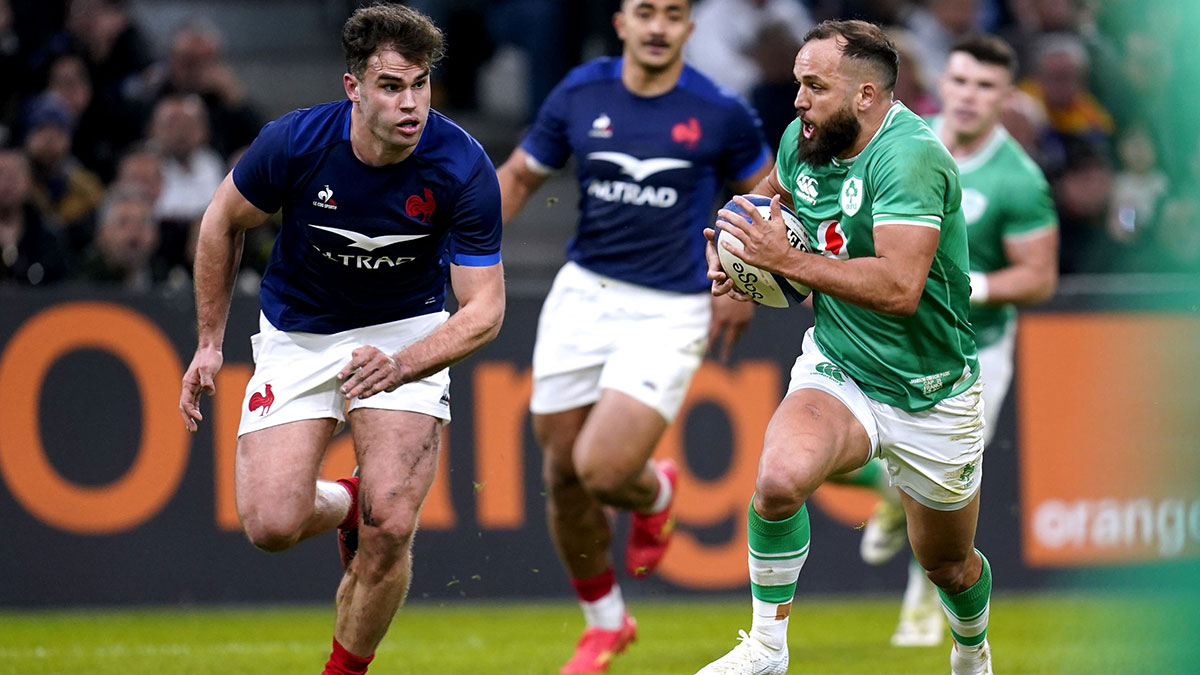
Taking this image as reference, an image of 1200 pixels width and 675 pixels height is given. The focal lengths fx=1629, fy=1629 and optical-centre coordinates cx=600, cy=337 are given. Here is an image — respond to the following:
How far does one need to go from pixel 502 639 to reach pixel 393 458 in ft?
10.7

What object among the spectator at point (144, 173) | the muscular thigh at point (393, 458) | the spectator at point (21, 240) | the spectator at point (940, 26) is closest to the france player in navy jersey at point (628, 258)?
the muscular thigh at point (393, 458)

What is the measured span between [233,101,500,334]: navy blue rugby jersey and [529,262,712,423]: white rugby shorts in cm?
183

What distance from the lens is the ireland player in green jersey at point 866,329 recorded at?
17.7 ft

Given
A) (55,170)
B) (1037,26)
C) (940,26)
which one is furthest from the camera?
(1037,26)

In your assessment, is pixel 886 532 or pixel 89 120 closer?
pixel 886 532

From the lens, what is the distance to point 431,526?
10367 mm

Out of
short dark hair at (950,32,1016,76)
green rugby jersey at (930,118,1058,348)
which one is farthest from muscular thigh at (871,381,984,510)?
short dark hair at (950,32,1016,76)

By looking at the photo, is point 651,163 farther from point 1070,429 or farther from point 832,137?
point 1070,429

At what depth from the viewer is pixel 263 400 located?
6227 mm

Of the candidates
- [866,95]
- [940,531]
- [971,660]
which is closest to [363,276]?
[866,95]

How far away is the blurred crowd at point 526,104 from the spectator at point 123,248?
13mm

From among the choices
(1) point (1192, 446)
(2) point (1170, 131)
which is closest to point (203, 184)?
(2) point (1170, 131)

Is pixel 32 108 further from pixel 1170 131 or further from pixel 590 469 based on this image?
pixel 1170 131

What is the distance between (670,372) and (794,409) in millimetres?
2192
